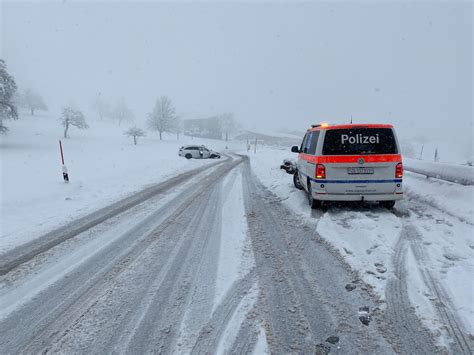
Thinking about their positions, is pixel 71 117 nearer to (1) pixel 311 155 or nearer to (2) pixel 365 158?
(1) pixel 311 155

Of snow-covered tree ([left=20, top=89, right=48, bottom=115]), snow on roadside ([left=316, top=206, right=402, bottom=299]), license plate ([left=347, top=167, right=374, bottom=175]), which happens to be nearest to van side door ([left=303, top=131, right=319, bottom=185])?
license plate ([left=347, top=167, right=374, bottom=175])

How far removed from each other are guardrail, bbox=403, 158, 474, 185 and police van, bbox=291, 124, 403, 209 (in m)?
2.58

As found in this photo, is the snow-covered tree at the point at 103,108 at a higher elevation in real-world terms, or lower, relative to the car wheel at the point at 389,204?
higher

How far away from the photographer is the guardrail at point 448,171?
7.32 meters

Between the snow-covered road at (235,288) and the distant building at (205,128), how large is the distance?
85405 millimetres

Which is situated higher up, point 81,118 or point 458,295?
point 81,118

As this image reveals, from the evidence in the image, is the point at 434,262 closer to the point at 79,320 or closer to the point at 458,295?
the point at 458,295

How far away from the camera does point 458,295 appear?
10.5 feet

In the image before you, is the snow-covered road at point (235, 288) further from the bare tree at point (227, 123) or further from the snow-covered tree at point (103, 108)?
the snow-covered tree at point (103, 108)

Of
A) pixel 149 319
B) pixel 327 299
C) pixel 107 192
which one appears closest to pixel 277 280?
pixel 327 299

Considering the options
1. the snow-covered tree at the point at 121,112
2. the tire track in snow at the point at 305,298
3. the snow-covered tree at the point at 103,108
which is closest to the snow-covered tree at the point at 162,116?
the snow-covered tree at the point at 121,112

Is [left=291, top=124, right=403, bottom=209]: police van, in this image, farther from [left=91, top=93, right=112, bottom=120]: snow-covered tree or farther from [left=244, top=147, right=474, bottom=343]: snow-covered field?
[left=91, top=93, right=112, bottom=120]: snow-covered tree

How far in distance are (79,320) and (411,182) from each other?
10.4 metres

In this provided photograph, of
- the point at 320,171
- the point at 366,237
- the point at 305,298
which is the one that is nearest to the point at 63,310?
the point at 305,298
